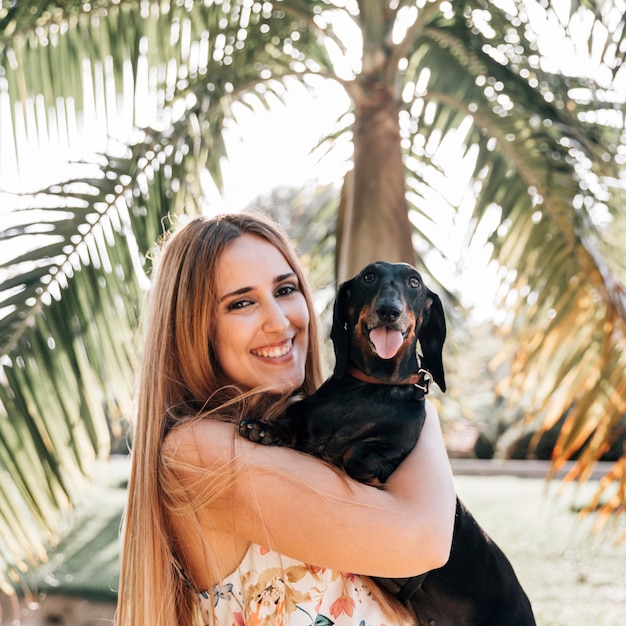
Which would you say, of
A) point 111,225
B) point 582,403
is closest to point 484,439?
point 582,403

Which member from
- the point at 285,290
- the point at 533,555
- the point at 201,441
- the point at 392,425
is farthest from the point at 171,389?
the point at 533,555

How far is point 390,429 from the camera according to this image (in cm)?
185

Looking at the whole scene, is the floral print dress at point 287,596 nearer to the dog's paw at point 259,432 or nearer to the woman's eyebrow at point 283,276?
the dog's paw at point 259,432

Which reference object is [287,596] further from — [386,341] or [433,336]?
[433,336]

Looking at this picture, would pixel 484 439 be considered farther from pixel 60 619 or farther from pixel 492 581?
pixel 492 581

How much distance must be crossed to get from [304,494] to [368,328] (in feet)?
1.31

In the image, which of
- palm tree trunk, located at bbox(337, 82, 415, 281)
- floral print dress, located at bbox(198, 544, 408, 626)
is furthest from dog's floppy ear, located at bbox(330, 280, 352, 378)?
palm tree trunk, located at bbox(337, 82, 415, 281)

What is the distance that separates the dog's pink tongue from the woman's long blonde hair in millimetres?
333

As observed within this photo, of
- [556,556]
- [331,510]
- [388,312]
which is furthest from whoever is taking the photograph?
[556,556]

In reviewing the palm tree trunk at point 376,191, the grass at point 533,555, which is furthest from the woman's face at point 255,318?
the grass at point 533,555

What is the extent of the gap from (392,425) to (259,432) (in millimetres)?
290

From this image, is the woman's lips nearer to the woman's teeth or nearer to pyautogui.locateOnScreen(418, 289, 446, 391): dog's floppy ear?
the woman's teeth

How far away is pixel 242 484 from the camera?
1708 millimetres

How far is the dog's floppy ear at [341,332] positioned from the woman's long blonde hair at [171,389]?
18 cm
